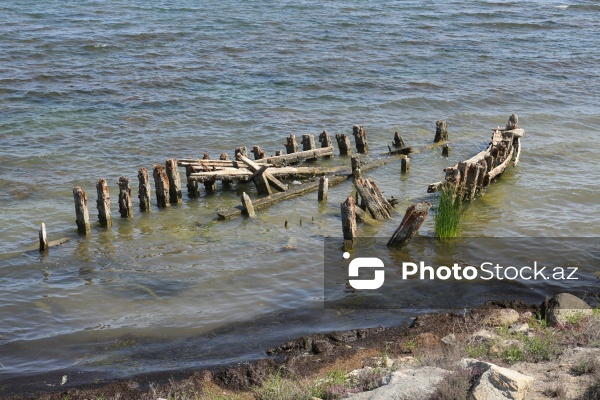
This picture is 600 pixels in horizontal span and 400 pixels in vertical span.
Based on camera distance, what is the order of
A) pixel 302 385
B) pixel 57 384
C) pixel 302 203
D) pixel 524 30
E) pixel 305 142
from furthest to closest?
pixel 524 30, pixel 305 142, pixel 302 203, pixel 57 384, pixel 302 385

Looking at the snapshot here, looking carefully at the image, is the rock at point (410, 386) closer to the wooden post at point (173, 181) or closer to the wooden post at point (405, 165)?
the wooden post at point (173, 181)

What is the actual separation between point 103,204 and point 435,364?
33.4 ft

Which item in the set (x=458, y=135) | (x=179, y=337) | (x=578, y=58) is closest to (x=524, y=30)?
(x=578, y=58)

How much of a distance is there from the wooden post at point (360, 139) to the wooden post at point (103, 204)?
28.3 ft

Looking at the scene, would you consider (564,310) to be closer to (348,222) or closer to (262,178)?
(348,222)

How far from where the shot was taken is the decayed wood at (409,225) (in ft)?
52.3

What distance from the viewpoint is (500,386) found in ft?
27.6

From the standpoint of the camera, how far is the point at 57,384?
11289 millimetres

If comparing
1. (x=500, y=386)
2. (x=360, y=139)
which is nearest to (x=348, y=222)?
(x=360, y=139)

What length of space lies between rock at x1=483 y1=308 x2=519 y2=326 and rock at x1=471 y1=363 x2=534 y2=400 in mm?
3759

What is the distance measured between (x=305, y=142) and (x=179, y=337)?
10.4 metres

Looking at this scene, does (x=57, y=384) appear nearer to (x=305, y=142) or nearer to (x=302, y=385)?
(x=302, y=385)

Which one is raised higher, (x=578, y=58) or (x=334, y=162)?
(x=578, y=58)

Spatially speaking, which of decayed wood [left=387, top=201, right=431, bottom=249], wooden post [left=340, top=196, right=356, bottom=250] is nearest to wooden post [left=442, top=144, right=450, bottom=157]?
decayed wood [left=387, top=201, right=431, bottom=249]
